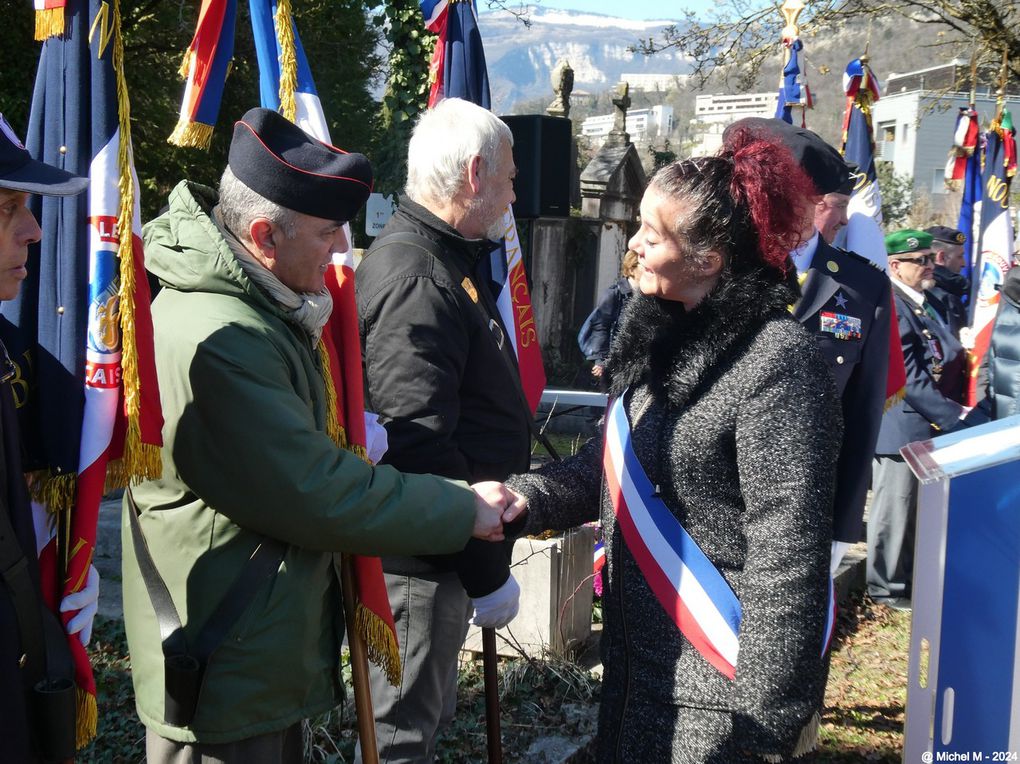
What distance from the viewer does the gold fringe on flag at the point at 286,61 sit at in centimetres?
296

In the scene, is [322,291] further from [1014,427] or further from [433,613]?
[1014,427]

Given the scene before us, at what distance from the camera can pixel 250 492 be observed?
2.03 metres

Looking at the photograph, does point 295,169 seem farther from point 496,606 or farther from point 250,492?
point 496,606

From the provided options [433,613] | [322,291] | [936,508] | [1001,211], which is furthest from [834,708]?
[1001,211]

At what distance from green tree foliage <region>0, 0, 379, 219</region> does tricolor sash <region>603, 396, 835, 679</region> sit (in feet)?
30.5

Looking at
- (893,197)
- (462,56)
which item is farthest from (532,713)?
(893,197)

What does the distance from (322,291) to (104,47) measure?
746 millimetres

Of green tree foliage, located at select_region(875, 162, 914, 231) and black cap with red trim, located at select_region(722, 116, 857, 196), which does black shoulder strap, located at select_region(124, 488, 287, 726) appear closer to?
black cap with red trim, located at select_region(722, 116, 857, 196)

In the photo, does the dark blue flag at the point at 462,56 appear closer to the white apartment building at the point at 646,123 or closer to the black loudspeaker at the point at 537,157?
the black loudspeaker at the point at 537,157

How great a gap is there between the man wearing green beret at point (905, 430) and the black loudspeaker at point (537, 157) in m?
3.12

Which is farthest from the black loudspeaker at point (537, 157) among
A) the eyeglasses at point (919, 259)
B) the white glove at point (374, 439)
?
the white glove at point (374, 439)

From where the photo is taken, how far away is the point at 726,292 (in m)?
2.07

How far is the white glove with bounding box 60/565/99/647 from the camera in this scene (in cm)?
212

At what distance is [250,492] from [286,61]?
1525mm
